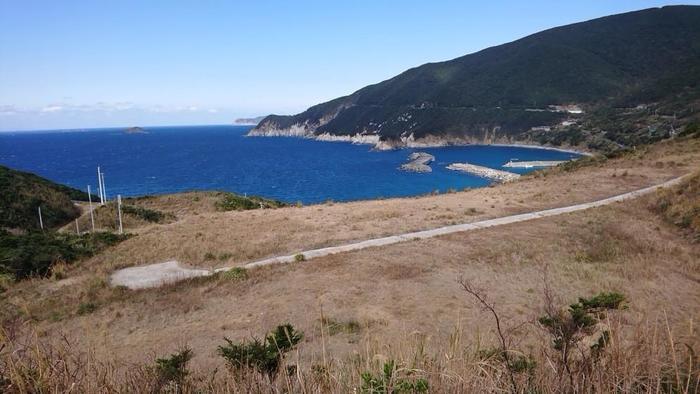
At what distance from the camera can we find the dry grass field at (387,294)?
11.4 feet

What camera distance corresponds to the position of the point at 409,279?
12.5 metres

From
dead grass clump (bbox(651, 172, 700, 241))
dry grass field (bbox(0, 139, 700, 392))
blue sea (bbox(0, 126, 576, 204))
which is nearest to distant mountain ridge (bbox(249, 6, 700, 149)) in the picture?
blue sea (bbox(0, 126, 576, 204))

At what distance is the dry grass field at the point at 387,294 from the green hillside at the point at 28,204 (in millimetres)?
18328

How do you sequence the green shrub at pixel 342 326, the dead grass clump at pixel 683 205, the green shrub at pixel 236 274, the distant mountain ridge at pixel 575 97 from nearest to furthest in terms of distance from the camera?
the green shrub at pixel 342 326 → the green shrub at pixel 236 274 → the dead grass clump at pixel 683 205 → the distant mountain ridge at pixel 575 97

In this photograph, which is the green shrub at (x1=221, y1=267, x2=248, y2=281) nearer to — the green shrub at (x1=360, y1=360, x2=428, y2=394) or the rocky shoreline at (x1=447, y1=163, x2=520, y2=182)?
the green shrub at (x1=360, y1=360, x2=428, y2=394)

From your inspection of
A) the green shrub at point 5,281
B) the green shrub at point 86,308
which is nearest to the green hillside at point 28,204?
the green shrub at point 5,281

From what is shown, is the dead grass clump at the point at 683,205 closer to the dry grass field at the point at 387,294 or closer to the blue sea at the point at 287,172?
the dry grass field at the point at 387,294

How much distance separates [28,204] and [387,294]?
37.5 metres

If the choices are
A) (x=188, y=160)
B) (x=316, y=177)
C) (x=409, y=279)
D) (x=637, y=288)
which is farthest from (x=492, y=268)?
(x=188, y=160)

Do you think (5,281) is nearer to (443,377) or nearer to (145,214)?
(443,377)

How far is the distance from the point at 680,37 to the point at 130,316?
237 m

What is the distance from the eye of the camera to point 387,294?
36.9 feet

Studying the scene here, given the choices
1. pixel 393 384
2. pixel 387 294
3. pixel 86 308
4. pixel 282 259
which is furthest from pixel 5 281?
pixel 393 384

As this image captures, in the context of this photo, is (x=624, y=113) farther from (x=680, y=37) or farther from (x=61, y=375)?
(x=61, y=375)
